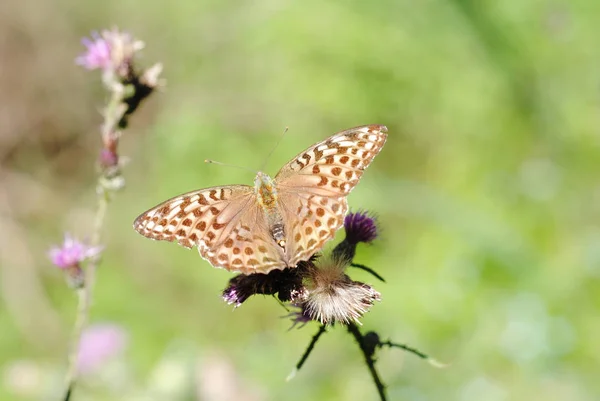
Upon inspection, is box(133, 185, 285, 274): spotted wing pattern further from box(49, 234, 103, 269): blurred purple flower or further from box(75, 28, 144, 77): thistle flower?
box(75, 28, 144, 77): thistle flower

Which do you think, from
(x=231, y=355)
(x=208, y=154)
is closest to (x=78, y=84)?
(x=208, y=154)

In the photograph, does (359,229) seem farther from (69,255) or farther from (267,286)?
(69,255)

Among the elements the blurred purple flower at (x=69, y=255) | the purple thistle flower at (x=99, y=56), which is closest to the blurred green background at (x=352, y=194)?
the blurred purple flower at (x=69, y=255)

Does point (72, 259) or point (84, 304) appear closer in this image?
point (84, 304)

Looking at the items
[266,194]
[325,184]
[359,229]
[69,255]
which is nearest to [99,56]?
[69,255]

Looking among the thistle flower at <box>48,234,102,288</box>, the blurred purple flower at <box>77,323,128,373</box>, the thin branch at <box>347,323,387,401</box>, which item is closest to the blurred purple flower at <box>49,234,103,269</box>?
the thistle flower at <box>48,234,102,288</box>

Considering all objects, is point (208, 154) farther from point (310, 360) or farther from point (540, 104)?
point (540, 104)
